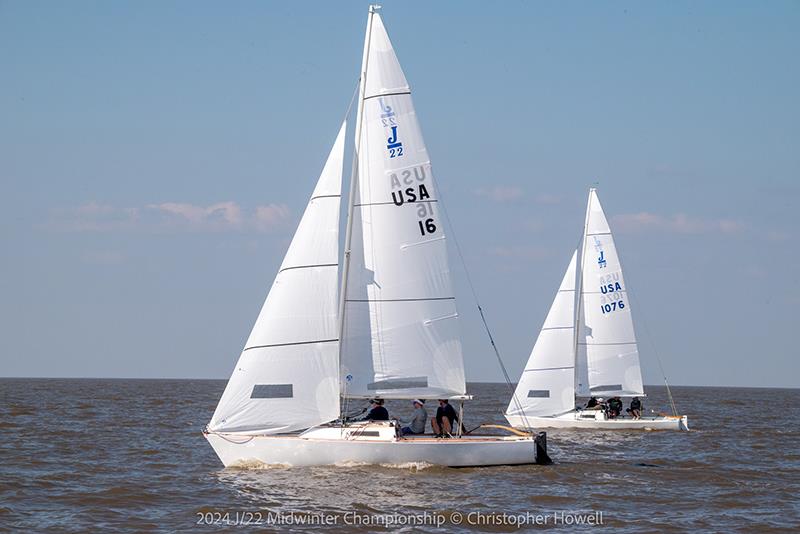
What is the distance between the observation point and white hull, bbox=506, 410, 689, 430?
42312mm

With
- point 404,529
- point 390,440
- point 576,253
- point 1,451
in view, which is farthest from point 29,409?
point 404,529

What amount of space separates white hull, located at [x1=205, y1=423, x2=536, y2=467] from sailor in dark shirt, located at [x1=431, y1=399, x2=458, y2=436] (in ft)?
2.02

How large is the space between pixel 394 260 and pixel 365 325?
1.67m

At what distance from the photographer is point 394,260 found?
25422 mm

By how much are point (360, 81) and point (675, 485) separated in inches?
476

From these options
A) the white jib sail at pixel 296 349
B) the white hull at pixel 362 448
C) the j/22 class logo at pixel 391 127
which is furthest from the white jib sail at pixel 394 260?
the white hull at pixel 362 448

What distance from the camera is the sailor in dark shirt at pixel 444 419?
2528 centimetres

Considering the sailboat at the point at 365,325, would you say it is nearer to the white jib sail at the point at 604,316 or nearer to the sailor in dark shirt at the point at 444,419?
the sailor in dark shirt at the point at 444,419

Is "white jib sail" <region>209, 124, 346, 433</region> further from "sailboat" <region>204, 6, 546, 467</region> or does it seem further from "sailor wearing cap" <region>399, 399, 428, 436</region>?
"sailor wearing cap" <region>399, 399, 428, 436</region>

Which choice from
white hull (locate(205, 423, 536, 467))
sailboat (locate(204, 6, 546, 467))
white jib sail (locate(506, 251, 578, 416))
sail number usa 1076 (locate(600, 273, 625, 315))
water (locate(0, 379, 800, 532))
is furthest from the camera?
sail number usa 1076 (locate(600, 273, 625, 315))

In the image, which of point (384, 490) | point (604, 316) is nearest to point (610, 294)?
point (604, 316)

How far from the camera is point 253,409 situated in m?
24.2

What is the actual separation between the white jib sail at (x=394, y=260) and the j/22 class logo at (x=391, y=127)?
2cm

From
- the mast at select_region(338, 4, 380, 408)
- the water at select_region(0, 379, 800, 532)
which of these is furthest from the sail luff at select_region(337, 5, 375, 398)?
the water at select_region(0, 379, 800, 532)
